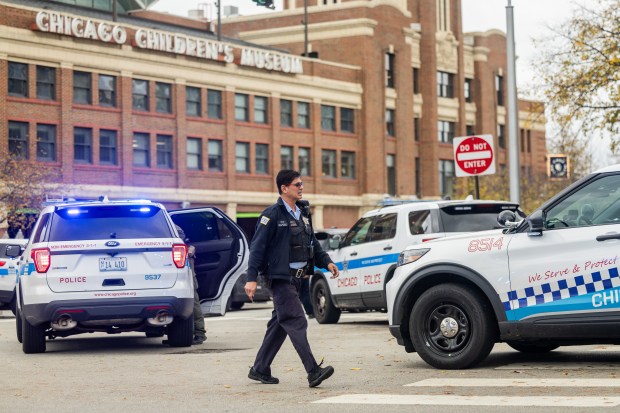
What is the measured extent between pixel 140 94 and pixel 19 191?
12.0m

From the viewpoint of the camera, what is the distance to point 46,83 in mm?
52281

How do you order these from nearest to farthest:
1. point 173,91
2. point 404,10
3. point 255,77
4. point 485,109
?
point 173,91 < point 255,77 < point 404,10 < point 485,109

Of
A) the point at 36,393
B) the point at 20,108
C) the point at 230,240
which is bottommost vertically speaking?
the point at 36,393

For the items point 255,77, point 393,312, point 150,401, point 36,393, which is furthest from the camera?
point 255,77

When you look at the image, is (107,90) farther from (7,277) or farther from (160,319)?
(160,319)

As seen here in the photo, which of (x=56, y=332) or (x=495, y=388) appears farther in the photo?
(x=56, y=332)

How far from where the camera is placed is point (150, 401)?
9531 millimetres

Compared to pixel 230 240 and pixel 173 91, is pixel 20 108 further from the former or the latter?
pixel 230 240

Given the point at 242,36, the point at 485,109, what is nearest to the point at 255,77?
the point at 242,36

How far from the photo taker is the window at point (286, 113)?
65312 mm

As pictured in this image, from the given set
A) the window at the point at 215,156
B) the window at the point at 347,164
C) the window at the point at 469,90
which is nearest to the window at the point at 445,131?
the window at the point at 469,90

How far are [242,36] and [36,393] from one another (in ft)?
215

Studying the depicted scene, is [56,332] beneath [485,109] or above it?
beneath

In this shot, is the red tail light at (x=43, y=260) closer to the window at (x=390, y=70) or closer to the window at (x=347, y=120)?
the window at (x=347, y=120)
